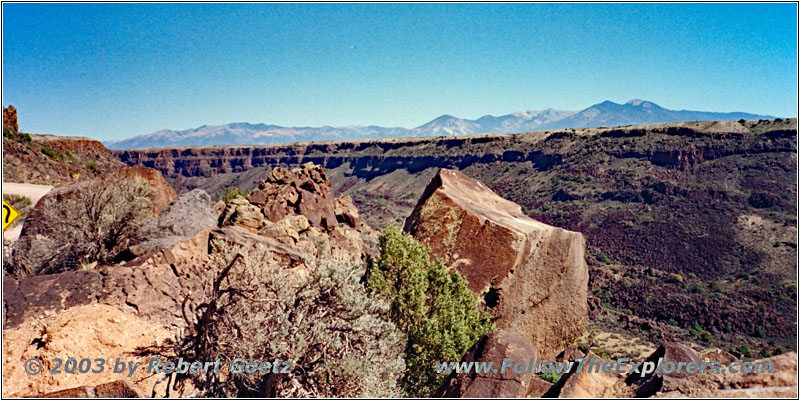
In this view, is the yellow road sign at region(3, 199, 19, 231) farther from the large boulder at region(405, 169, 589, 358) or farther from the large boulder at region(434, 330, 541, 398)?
the large boulder at region(405, 169, 589, 358)

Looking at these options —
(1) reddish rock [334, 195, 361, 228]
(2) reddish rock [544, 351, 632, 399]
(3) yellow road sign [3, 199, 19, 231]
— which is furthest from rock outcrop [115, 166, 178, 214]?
(2) reddish rock [544, 351, 632, 399]

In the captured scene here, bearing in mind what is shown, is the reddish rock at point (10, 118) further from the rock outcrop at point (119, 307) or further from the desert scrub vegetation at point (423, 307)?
the desert scrub vegetation at point (423, 307)

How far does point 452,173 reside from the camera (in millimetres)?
18500

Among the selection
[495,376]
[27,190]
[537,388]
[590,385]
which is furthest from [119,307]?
[27,190]

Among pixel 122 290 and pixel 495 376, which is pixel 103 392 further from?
pixel 495 376

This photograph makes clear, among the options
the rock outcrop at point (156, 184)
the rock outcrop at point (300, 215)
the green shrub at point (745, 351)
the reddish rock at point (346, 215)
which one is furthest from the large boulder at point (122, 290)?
the green shrub at point (745, 351)

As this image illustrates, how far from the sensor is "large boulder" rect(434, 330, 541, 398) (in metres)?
8.06

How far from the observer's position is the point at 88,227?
13594 mm

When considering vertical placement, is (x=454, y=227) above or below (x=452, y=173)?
below

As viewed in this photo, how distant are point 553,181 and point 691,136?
23144 mm

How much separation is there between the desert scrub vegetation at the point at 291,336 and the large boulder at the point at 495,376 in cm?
Answer: 154

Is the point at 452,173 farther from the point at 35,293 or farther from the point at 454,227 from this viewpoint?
the point at 35,293

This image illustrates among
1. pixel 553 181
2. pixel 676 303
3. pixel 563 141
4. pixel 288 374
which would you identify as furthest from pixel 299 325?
pixel 563 141

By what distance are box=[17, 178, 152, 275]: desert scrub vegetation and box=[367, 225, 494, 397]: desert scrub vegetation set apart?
7.66 meters
